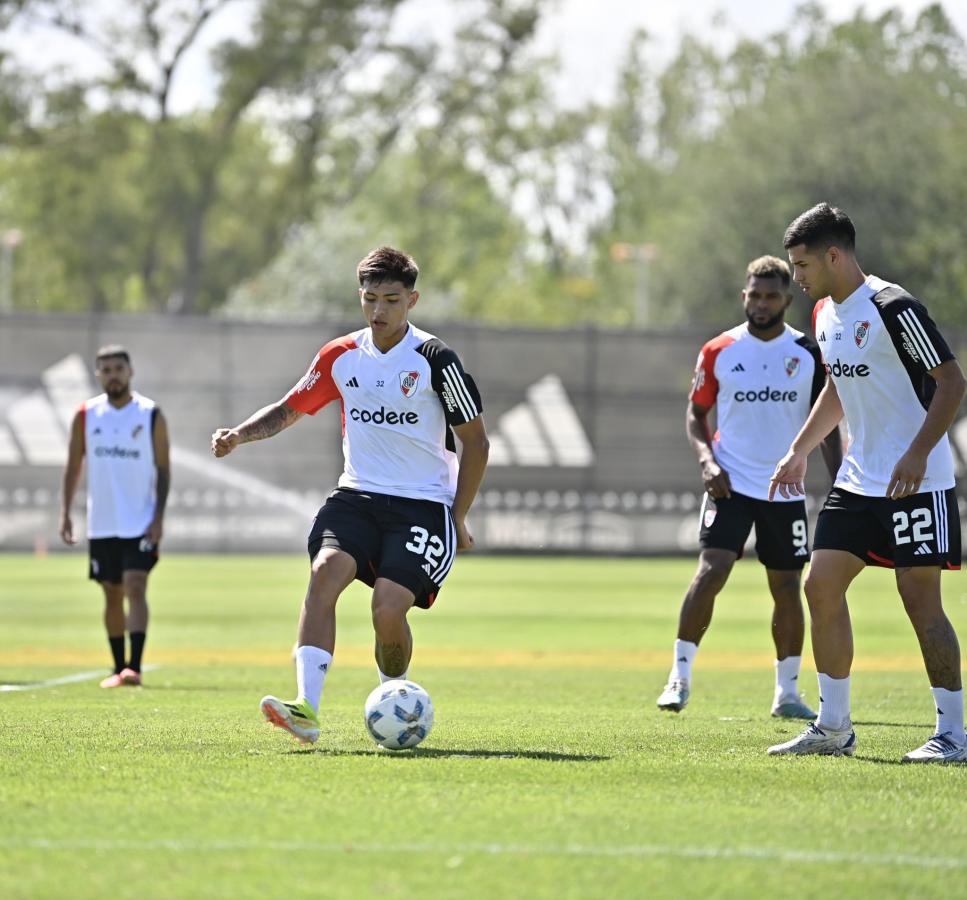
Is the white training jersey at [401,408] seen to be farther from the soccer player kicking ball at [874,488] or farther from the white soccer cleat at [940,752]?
the white soccer cleat at [940,752]

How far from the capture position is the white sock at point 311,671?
7785 mm

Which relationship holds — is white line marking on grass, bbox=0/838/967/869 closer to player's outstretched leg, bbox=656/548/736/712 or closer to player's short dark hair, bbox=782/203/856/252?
player's short dark hair, bbox=782/203/856/252

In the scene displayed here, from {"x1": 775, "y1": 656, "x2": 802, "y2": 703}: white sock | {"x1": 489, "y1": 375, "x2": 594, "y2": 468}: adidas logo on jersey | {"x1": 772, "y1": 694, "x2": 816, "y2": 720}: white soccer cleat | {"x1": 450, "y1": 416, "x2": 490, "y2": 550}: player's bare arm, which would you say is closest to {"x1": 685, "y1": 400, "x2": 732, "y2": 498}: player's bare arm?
{"x1": 775, "y1": 656, "x2": 802, "y2": 703}: white sock

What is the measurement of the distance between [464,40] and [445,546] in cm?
4376

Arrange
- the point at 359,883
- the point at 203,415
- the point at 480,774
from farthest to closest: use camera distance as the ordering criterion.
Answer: the point at 203,415 → the point at 480,774 → the point at 359,883

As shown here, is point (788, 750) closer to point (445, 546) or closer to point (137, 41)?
point (445, 546)

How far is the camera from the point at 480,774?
6.98 metres

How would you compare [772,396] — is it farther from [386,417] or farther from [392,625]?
[392,625]

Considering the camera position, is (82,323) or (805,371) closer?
(805,371)

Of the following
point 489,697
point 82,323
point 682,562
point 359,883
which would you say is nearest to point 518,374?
point 682,562

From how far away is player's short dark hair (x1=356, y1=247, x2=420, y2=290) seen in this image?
8.20 meters

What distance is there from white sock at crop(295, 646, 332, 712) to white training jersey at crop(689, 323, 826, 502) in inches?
141

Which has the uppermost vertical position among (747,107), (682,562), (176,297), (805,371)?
(747,107)

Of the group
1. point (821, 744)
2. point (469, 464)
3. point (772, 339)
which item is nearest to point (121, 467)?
point (772, 339)
